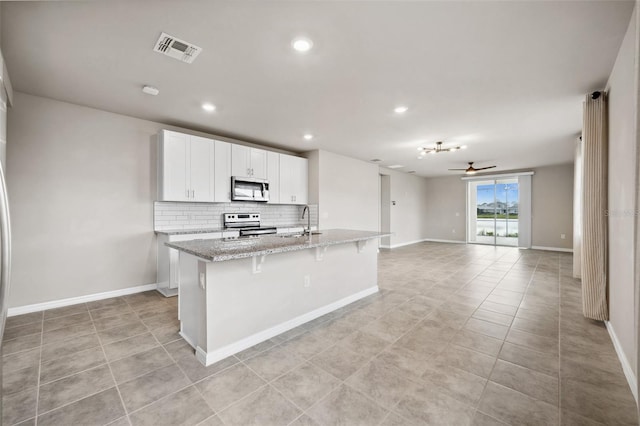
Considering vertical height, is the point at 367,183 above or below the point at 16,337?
above

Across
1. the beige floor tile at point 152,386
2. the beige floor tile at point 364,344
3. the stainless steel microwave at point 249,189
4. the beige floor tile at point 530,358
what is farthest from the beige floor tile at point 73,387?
the beige floor tile at point 530,358

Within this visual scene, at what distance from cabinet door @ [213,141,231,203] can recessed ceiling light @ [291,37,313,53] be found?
2.70 meters

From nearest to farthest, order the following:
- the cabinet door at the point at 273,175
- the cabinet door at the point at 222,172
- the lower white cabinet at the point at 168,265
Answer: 1. the lower white cabinet at the point at 168,265
2. the cabinet door at the point at 222,172
3. the cabinet door at the point at 273,175

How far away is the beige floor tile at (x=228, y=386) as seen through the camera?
5.59ft

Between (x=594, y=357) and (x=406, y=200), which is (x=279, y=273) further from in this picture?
(x=406, y=200)

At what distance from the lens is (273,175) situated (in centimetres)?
533

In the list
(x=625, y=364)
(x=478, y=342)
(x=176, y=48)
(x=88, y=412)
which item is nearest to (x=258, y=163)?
(x=176, y=48)

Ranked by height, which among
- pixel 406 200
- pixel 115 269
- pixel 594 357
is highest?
pixel 406 200

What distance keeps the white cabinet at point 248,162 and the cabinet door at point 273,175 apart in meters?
0.10

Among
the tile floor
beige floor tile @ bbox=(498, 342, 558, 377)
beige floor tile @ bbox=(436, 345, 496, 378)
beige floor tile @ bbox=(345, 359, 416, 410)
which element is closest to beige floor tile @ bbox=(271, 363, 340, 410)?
the tile floor

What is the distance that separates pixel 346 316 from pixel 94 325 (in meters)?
2.72

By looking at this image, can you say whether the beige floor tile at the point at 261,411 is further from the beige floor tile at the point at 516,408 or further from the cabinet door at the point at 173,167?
the cabinet door at the point at 173,167

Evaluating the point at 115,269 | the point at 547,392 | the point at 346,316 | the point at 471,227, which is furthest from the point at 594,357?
the point at 471,227

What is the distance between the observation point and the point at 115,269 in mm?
3727
